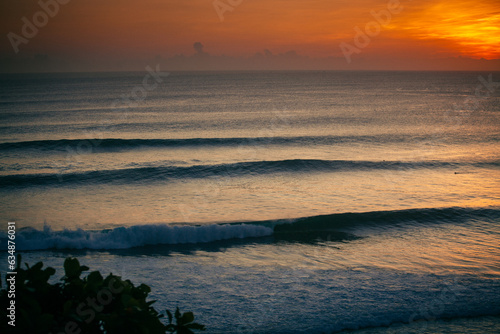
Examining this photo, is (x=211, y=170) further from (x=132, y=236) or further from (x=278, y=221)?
(x=132, y=236)

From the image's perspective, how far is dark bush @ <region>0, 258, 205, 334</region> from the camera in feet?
7.55

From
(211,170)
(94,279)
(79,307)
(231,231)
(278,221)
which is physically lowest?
(231,231)

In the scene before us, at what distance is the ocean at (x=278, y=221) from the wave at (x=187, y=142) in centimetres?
14

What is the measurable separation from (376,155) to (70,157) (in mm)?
17992

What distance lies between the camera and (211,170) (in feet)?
63.6

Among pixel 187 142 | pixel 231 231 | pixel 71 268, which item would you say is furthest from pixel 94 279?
pixel 187 142

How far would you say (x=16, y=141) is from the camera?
85.0 feet

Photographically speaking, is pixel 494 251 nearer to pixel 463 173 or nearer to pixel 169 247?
pixel 169 247

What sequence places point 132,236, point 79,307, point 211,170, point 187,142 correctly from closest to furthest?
point 79,307 → point 132,236 → point 211,170 → point 187,142

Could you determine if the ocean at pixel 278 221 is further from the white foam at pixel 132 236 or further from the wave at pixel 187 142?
the wave at pixel 187 142

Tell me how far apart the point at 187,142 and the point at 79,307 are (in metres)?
24.0

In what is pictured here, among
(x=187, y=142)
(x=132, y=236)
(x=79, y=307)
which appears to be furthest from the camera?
(x=187, y=142)

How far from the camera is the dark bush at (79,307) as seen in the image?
230 centimetres

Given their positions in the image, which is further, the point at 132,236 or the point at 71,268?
the point at 132,236
